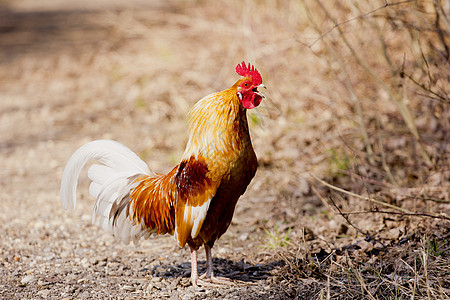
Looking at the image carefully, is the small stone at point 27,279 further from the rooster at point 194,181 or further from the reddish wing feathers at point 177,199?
the reddish wing feathers at point 177,199

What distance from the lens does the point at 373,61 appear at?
714 cm

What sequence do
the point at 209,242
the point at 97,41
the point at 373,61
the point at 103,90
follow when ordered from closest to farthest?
the point at 209,242 < the point at 373,61 < the point at 103,90 < the point at 97,41

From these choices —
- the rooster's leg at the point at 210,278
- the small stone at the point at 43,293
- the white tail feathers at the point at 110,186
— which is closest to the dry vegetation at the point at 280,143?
the small stone at the point at 43,293

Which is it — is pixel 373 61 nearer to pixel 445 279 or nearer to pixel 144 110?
pixel 144 110

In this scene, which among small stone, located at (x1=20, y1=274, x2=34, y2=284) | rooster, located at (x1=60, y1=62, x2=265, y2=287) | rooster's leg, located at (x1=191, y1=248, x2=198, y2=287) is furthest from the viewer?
small stone, located at (x1=20, y1=274, x2=34, y2=284)

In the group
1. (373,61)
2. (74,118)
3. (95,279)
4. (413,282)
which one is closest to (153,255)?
(95,279)

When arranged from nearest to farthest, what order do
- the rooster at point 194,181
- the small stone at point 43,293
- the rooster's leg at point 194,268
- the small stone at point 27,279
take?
the rooster at point 194,181
the small stone at point 43,293
the rooster's leg at point 194,268
the small stone at point 27,279

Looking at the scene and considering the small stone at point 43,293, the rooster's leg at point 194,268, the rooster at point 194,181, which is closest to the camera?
the rooster at point 194,181

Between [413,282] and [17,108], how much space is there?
317 inches

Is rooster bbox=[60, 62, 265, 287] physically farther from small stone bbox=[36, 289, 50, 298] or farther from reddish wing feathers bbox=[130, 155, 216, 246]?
small stone bbox=[36, 289, 50, 298]

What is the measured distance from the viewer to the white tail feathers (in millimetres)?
3916

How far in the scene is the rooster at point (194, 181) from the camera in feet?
11.6

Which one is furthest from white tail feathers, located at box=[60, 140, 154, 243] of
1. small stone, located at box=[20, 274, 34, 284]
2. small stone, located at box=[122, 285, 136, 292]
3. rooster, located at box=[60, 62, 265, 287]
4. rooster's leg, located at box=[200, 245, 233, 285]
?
small stone, located at box=[20, 274, 34, 284]

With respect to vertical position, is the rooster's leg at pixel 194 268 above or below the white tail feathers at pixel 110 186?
below
